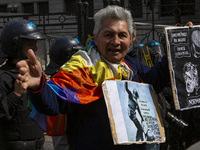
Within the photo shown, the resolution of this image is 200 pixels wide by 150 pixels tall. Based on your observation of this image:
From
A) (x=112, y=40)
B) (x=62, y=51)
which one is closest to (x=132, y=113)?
(x=112, y=40)

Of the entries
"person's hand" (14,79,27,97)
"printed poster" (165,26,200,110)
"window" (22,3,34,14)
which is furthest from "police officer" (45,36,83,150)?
"window" (22,3,34,14)

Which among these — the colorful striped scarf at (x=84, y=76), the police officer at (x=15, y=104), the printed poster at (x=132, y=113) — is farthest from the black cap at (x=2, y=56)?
the printed poster at (x=132, y=113)

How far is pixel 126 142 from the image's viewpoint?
213cm

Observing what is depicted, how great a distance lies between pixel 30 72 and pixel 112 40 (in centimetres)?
72

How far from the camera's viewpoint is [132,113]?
2.24 m

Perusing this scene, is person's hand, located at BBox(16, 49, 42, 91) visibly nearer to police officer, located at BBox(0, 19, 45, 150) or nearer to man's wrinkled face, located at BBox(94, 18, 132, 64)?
man's wrinkled face, located at BBox(94, 18, 132, 64)

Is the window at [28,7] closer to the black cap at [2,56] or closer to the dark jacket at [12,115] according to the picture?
the black cap at [2,56]

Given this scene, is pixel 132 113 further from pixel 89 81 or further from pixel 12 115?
pixel 12 115

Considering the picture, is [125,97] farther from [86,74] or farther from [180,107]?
[180,107]

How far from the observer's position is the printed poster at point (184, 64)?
2658 mm

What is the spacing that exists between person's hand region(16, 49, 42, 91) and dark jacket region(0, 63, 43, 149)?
1.19 m

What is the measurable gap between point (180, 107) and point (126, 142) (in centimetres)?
74

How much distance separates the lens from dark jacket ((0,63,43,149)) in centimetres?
292

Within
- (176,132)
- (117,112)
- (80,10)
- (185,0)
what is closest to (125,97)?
(117,112)
